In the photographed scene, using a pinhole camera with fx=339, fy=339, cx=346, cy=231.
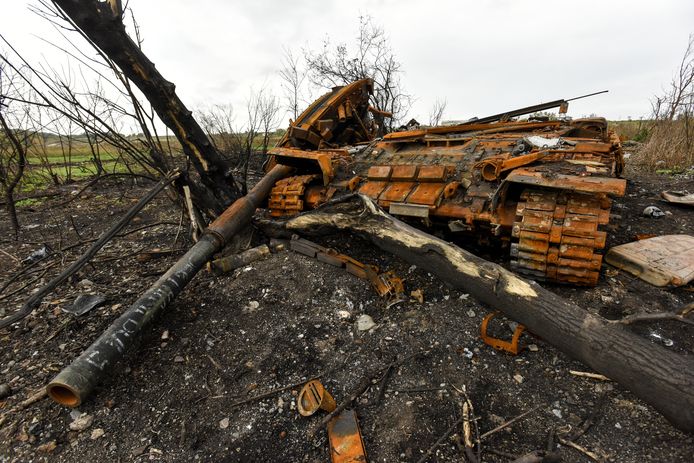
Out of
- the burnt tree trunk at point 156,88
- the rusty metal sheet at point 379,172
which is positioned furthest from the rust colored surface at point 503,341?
the burnt tree trunk at point 156,88

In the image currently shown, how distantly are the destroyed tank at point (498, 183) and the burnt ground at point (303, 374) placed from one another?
23.3 inches

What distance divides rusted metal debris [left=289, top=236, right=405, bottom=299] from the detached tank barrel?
0.79 m

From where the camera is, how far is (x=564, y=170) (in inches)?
121

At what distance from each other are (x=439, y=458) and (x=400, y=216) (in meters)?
2.50

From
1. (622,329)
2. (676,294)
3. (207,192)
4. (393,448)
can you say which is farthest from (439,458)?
(207,192)

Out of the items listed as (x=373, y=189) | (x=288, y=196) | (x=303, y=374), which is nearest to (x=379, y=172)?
(x=373, y=189)

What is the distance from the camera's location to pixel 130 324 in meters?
2.53

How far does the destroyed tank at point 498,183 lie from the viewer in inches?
114

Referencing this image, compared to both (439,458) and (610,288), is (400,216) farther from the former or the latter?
(439,458)

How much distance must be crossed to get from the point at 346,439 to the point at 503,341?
139 centimetres

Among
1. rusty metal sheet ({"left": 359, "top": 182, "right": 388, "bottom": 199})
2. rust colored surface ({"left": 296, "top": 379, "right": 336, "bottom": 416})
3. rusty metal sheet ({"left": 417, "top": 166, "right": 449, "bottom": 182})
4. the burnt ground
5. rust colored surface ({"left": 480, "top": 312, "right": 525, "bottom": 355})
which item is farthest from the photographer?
rusty metal sheet ({"left": 359, "top": 182, "right": 388, "bottom": 199})

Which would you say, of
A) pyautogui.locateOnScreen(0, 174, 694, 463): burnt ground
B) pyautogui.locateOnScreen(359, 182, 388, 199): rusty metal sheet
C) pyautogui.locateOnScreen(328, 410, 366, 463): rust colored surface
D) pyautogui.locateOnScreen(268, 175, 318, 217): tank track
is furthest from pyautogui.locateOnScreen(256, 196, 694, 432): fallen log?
pyautogui.locateOnScreen(268, 175, 318, 217): tank track

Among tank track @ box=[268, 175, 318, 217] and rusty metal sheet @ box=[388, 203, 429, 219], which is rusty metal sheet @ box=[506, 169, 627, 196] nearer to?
rusty metal sheet @ box=[388, 203, 429, 219]

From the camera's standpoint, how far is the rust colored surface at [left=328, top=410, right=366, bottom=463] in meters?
1.93
